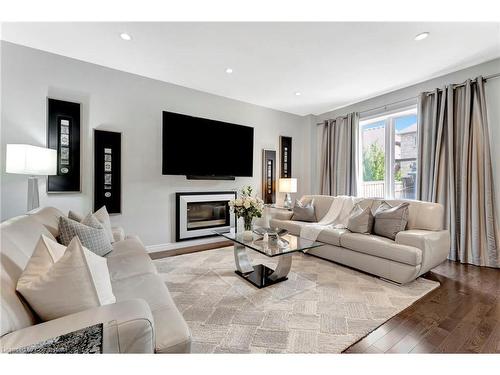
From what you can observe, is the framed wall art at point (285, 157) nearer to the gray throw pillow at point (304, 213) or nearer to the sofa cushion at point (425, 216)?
the gray throw pillow at point (304, 213)

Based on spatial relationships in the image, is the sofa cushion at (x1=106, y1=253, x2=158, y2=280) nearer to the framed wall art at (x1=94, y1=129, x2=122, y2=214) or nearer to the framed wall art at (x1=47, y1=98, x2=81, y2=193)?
the framed wall art at (x1=94, y1=129, x2=122, y2=214)

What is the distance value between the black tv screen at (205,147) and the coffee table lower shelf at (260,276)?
1.83 metres

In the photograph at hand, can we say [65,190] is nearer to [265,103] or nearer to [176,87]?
[176,87]

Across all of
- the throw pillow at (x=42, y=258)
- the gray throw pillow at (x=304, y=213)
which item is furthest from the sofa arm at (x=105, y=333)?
the gray throw pillow at (x=304, y=213)

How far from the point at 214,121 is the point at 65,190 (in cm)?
229

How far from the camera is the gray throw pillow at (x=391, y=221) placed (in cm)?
258

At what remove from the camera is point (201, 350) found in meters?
1.41

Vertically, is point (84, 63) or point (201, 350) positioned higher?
point (84, 63)

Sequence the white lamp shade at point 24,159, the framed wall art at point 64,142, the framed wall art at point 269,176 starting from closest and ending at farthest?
the white lamp shade at point 24,159
the framed wall art at point 64,142
the framed wall art at point 269,176

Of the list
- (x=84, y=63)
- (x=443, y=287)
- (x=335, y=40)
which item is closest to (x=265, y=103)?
(x=335, y=40)

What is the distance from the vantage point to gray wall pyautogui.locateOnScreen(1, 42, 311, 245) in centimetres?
254

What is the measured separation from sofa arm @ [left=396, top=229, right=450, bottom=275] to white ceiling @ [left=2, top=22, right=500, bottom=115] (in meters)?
2.02

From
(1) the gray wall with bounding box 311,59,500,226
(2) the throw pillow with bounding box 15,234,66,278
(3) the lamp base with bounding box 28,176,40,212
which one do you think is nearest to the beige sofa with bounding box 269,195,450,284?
(1) the gray wall with bounding box 311,59,500,226

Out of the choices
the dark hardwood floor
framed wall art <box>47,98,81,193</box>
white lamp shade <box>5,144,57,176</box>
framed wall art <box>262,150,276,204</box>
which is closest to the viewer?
the dark hardwood floor
